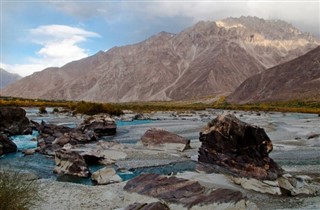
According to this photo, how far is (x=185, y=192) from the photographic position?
61.5 feet

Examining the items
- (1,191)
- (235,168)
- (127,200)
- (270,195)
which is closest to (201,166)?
(235,168)

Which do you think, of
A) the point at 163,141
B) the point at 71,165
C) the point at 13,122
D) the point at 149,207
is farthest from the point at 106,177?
the point at 13,122

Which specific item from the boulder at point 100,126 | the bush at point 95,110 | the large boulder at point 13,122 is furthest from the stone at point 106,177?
the bush at point 95,110

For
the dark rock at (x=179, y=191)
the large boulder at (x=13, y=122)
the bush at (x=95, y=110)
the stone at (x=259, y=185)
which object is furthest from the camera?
the bush at (x=95, y=110)

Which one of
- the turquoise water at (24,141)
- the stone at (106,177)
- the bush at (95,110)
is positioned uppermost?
the bush at (95,110)

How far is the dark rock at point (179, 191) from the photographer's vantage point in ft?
57.0

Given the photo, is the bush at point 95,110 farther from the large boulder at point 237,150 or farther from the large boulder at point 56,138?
the large boulder at point 237,150

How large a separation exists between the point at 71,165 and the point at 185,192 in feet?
34.1

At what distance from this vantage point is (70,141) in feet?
133

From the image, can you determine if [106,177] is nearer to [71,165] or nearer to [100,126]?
[71,165]

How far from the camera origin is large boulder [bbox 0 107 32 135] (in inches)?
2002

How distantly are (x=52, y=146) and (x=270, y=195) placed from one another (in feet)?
72.9

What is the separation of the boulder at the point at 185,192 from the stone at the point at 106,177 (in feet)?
7.33

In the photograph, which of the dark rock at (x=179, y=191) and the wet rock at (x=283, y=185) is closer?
the dark rock at (x=179, y=191)
